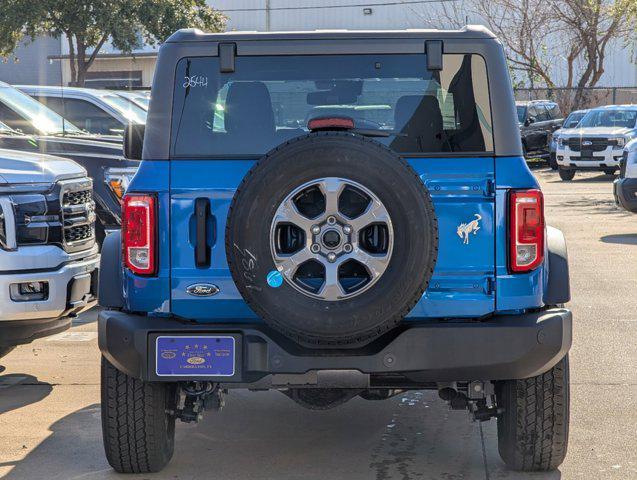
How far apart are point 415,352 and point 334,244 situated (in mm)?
596

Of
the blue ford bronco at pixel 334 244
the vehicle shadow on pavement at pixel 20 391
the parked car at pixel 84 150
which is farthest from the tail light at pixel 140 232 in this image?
the parked car at pixel 84 150

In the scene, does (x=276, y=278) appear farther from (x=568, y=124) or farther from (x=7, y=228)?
(x=568, y=124)

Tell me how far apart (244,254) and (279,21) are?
4732 cm

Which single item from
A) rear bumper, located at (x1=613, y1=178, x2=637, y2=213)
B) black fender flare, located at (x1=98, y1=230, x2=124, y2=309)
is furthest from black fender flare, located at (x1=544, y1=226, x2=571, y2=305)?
rear bumper, located at (x1=613, y1=178, x2=637, y2=213)

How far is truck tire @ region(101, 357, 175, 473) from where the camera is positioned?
210 inches

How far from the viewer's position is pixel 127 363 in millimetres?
5059

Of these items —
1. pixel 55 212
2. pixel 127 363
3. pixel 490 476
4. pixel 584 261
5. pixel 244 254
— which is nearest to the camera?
pixel 244 254

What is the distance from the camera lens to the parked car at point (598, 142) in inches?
1077

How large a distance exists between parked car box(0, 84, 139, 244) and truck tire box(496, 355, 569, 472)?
5475mm

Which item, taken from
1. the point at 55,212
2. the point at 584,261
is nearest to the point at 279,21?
the point at 584,261

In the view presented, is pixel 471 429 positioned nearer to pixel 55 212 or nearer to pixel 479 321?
pixel 479 321

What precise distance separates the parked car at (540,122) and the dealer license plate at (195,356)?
27.9m

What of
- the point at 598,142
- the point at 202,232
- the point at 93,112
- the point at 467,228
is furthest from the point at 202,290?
the point at 598,142

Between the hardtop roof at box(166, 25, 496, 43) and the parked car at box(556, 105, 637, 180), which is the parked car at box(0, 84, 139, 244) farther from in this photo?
the parked car at box(556, 105, 637, 180)
